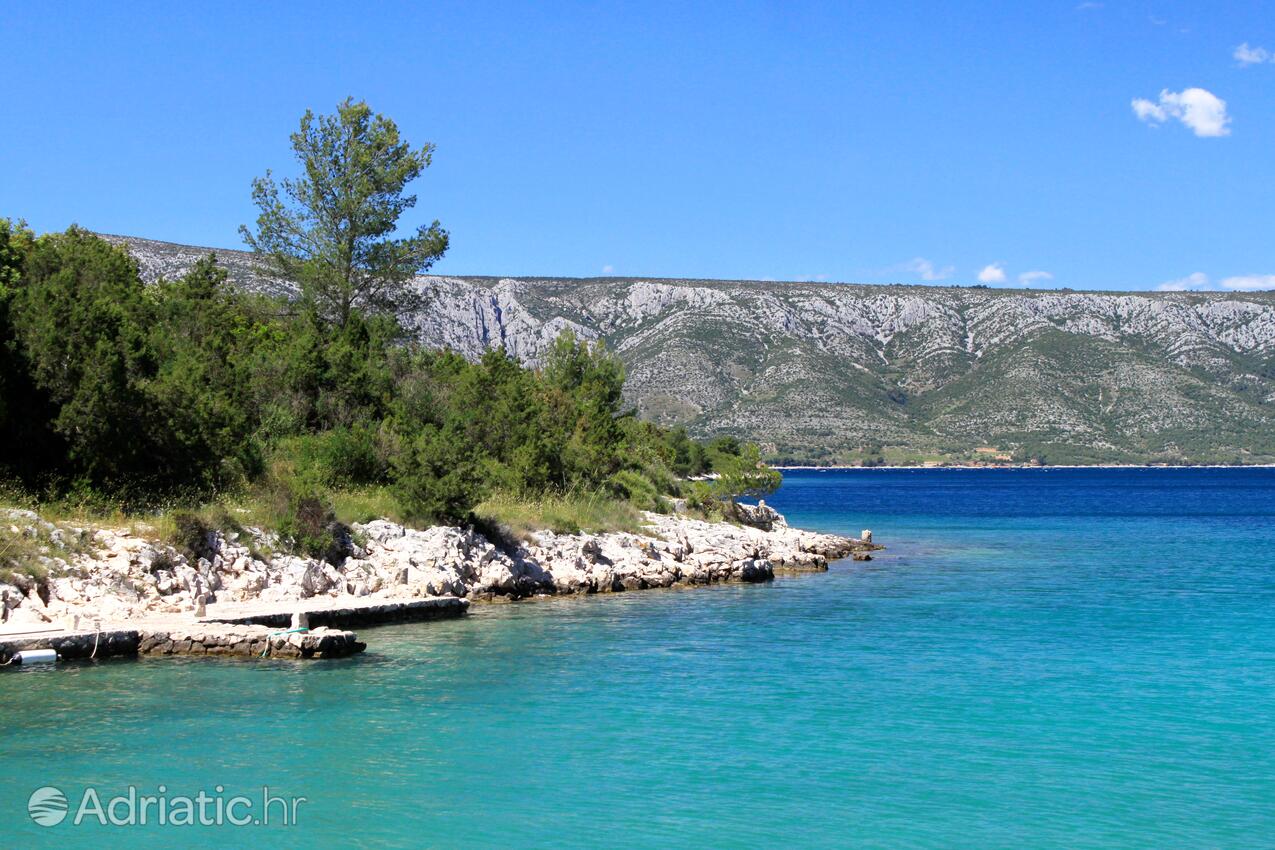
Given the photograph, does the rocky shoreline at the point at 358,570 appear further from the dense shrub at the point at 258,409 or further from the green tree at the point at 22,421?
the green tree at the point at 22,421

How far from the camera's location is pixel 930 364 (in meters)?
152

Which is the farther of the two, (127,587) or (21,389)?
(21,389)

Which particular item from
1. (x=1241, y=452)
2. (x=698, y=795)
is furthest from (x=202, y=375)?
(x=1241, y=452)

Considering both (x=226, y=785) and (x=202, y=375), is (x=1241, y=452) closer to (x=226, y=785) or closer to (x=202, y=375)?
(x=202, y=375)


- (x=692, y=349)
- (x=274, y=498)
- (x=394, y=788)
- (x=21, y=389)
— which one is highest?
(x=692, y=349)

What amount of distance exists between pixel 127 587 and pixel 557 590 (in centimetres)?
1089

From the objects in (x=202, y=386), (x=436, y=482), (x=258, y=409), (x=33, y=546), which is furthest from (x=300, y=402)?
(x=33, y=546)

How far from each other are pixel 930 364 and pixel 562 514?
12550cm

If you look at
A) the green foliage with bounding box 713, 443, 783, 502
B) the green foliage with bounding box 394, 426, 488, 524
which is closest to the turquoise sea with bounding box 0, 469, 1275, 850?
the green foliage with bounding box 394, 426, 488, 524

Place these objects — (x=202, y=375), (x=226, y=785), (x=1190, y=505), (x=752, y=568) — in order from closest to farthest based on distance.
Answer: (x=226, y=785)
(x=202, y=375)
(x=752, y=568)
(x=1190, y=505)

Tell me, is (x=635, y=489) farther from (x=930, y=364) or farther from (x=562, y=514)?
(x=930, y=364)

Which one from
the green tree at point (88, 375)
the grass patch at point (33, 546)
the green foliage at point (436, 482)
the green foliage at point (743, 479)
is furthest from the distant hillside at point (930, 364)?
the grass patch at point (33, 546)

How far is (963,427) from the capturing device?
145125mm

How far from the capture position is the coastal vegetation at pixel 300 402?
2391 cm
